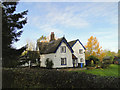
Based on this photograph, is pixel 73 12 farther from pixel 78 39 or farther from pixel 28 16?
pixel 78 39

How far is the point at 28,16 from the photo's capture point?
19250 millimetres

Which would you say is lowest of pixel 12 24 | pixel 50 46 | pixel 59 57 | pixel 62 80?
pixel 62 80

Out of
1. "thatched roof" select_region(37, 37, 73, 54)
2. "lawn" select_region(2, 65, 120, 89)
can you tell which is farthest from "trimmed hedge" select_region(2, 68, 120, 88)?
"thatched roof" select_region(37, 37, 73, 54)

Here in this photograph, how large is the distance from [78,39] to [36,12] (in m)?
20.7

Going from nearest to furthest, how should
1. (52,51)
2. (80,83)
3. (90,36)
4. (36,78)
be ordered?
(80,83) < (36,78) < (52,51) < (90,36)

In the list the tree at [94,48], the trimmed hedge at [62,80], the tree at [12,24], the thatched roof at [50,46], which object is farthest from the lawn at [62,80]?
the tree at [94,48]

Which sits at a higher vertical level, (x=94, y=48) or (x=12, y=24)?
(x=12, y=24)

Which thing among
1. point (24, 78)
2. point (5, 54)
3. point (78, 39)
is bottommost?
point (24, 78)

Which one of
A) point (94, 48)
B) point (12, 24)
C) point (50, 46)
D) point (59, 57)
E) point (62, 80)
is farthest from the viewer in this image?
point (94, 48)

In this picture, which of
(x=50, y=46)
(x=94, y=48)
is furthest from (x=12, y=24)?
(x=94, y=48)

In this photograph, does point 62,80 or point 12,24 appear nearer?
point 62,80

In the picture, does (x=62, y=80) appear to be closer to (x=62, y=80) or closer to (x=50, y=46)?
(x=62, y=80)

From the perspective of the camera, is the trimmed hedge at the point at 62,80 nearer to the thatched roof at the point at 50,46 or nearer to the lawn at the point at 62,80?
the lawn at the point at 62,80

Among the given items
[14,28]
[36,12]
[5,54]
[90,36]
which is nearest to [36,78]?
[36,12]
